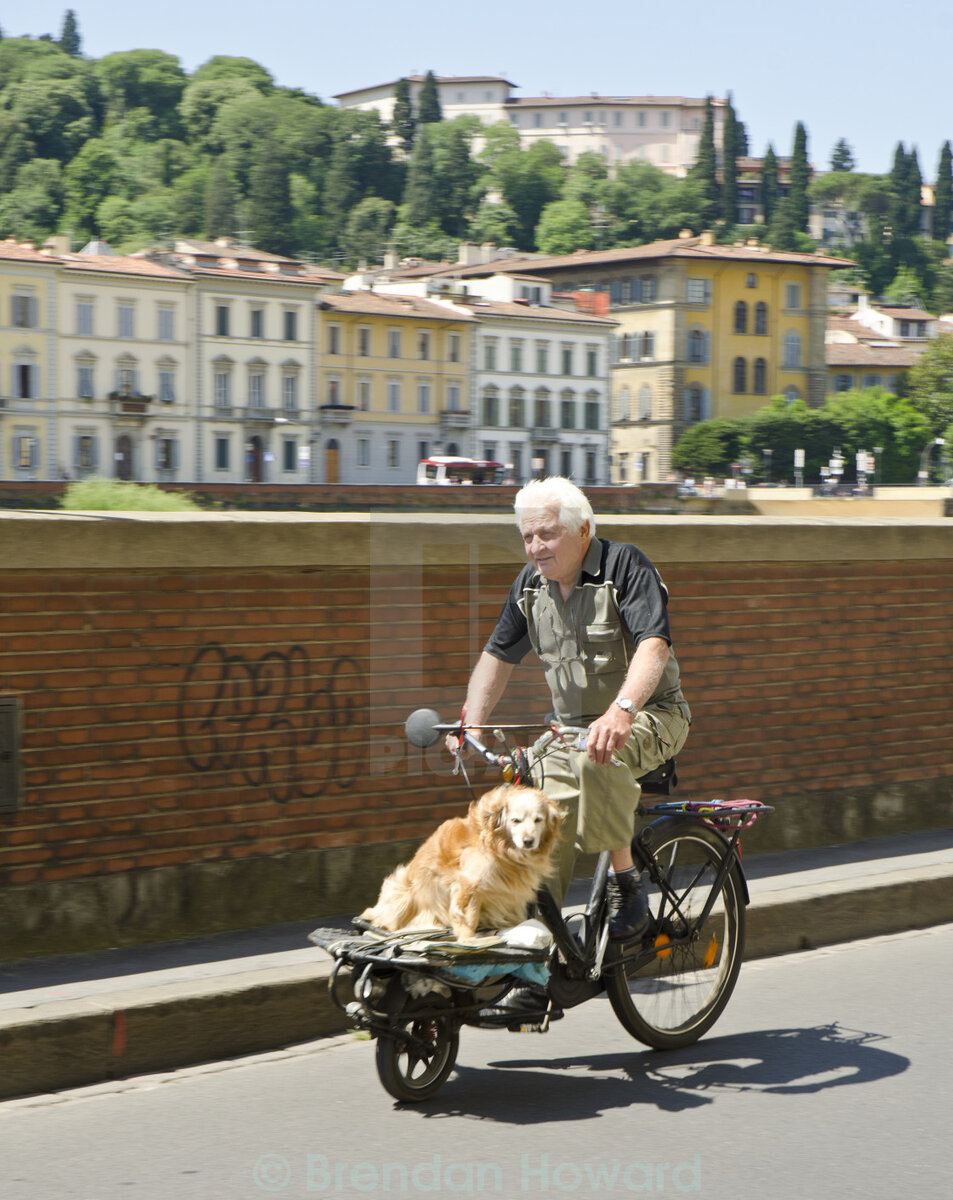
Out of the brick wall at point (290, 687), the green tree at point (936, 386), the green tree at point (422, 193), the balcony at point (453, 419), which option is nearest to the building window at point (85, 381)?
the balcony at point (453, 419)

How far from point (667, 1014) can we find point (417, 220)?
636 ft

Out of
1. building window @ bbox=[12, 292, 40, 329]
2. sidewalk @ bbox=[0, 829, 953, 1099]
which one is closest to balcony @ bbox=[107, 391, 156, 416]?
building window @ bbox=[12, 292, 40, 329]

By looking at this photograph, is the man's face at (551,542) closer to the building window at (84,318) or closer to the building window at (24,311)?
the building window at (24,311)

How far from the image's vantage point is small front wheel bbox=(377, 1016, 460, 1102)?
4.71 m

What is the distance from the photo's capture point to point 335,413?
334ft

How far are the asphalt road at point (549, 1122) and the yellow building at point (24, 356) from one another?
87480 mm

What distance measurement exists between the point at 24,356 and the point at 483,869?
88.9 metres

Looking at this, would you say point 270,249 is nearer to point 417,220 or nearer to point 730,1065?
point 417,220

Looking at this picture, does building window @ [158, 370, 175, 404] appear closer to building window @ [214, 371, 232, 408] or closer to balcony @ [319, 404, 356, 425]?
building window @ [214, 371, 232, 408]

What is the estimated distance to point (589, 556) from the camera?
16.5 feet

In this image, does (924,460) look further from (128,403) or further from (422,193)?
(422,193)

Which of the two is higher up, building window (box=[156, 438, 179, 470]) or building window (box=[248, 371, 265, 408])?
building window (box=[248, 371, 265, 408])

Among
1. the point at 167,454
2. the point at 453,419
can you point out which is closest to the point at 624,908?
the point at 167,454

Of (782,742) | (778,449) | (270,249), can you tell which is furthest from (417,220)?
(782,742)
